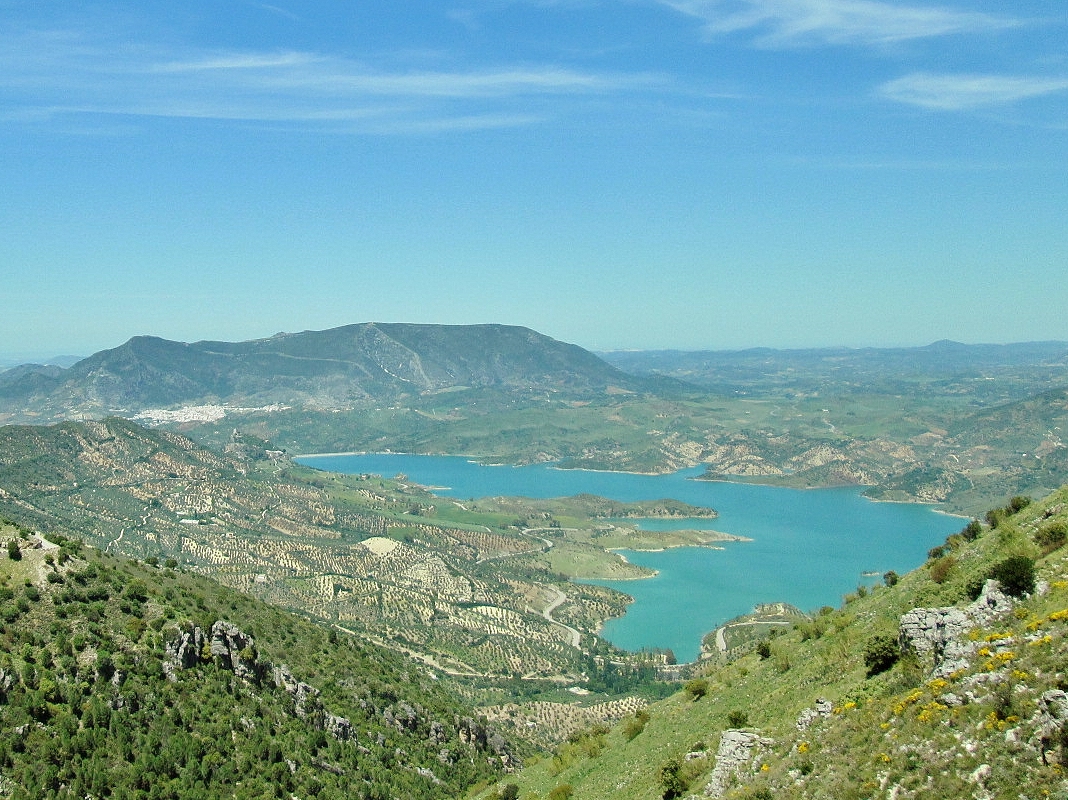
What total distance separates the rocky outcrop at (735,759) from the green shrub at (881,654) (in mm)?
3164

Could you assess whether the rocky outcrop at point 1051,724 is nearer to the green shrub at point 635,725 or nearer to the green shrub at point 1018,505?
the green shrub at point 1018,505

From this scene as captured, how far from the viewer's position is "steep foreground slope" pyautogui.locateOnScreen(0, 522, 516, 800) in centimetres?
3206

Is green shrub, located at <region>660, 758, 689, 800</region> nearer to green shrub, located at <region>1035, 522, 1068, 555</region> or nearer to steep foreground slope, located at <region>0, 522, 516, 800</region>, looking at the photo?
green shrub, located at <region>1035, 522, 1068, 555</region>

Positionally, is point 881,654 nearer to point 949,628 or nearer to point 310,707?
point 949,628

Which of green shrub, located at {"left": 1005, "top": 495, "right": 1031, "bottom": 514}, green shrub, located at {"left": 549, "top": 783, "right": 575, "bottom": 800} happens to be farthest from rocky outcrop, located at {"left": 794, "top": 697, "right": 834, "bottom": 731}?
green shrub, located at {"left": 1005, "top": 495, "right": 1031, "bottom": 514}

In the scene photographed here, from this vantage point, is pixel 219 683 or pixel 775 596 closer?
pixel 219 683

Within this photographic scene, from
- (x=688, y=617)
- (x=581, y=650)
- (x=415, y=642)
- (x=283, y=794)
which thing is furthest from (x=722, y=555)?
(x=283, y=794)

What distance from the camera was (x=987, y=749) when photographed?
1432 centimetres

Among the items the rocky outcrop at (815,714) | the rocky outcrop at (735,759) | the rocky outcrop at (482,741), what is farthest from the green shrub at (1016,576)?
the rocky outcrop at (482,741)

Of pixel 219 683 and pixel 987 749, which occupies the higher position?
pixel 987 749

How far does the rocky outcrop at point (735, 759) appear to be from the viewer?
19.5 meters

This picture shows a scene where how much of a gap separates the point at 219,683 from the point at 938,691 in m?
34.5

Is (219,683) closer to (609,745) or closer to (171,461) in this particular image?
(609,745)

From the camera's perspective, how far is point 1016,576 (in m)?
18.4
